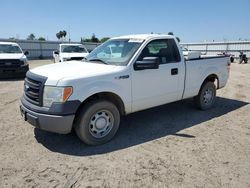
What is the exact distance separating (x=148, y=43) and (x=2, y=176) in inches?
137

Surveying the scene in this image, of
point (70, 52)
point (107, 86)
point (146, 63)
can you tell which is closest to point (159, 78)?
point (146, 63)

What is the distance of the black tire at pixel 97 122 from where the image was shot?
157 inches

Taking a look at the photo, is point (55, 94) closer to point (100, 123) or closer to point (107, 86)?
point (107, 86)

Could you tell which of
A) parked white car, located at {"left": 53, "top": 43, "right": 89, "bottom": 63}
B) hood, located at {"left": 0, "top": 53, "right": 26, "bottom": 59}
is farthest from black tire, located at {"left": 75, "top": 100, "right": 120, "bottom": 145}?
parked white car, located at {"left": 53, "top": 43, "right": 89, "bottom": 63}

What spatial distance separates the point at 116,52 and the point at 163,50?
1.07 meters

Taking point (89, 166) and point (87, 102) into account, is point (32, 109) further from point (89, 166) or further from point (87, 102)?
point (89, 166)

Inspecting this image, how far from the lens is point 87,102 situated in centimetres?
404

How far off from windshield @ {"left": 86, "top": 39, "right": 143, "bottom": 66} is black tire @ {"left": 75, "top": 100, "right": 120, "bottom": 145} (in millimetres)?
921

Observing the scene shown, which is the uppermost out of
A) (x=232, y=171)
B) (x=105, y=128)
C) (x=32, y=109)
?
(x=32, y=109)

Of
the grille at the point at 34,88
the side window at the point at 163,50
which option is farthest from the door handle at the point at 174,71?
the grille at the point at 34,88

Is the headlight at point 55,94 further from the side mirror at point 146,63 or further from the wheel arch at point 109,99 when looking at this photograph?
the side mirror at point 146,63

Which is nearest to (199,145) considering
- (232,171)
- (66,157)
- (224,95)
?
(232,171)

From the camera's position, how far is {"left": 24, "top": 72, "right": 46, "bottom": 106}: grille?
3.83 metres

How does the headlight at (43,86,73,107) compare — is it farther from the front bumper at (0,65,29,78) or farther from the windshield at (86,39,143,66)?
the front bumper at (0,65,29,78)
